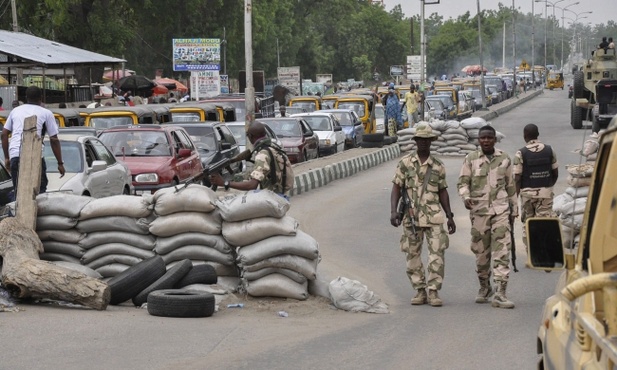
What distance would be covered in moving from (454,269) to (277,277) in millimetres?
3593

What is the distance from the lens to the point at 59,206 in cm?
1202

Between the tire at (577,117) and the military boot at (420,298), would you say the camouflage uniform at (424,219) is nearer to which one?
the military boot at (420,298)

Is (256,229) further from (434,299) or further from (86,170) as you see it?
(86,170)

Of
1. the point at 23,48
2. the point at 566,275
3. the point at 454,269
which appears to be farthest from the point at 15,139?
the point at 23,48

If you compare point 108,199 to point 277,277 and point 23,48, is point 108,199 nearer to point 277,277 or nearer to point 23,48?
point 277,277

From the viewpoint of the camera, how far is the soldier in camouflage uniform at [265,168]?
38.4ft

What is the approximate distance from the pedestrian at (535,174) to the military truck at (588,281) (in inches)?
327

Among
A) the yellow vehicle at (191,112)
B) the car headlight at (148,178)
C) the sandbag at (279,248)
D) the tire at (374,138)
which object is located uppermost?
the yellow vehicle at (191,112)

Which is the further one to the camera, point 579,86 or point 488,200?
point 579,86

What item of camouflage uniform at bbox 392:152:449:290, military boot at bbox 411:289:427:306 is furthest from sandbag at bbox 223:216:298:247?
military boot at bbox 411:289:427:306

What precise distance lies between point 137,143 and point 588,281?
18.8 meters

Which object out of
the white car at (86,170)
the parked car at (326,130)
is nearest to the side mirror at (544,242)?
the white car at (86,170)

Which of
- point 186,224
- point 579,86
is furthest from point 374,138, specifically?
point 186,224

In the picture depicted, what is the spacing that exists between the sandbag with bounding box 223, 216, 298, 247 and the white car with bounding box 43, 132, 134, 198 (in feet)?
18.1
